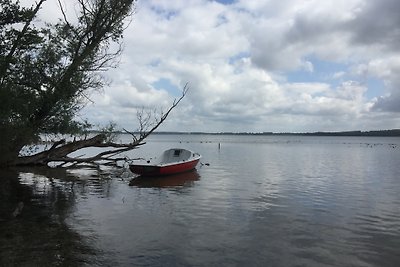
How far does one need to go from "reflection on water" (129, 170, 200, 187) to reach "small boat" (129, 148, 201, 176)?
1.18 feet

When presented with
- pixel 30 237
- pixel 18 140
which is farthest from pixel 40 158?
pixel 30 237

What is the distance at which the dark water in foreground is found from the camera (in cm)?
973

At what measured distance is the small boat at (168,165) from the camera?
2598 cm

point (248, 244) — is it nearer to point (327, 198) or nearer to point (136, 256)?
point (136, 256)

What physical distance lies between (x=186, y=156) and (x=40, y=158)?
12707 mm

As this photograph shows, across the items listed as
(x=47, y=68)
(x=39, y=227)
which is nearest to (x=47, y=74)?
(x=47, y=68)

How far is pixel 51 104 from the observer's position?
19.8 metres

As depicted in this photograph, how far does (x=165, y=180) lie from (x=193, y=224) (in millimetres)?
13078

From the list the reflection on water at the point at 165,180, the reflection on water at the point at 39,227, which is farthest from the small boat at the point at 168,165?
the reflection on water at the point at 39,227

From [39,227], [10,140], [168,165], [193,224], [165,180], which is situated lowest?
[193,224]

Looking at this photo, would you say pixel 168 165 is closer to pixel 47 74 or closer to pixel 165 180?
pixel 165 180

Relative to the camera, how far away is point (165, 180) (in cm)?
2628

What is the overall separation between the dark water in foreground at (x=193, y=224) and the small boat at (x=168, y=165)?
191 cm

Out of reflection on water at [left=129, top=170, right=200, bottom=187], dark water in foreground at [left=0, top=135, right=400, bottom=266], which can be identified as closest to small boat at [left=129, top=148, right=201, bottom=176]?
reflection on water at [left=129, top=170, right=200, bottom=187]
